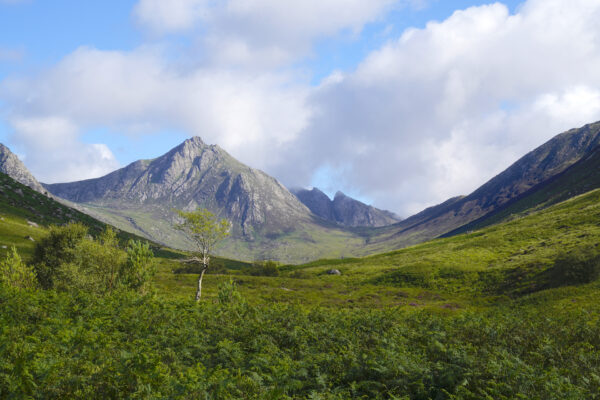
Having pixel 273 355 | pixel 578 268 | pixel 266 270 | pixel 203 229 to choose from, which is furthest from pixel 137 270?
pixel 266 270

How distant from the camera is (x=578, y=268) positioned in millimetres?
65125

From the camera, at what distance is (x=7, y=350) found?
12.7 metres

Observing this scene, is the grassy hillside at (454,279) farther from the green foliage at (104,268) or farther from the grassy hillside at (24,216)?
the grassy hillside at (24,216)

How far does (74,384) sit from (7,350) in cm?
470

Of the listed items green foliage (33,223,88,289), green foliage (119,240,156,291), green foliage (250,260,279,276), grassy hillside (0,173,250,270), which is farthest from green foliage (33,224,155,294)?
green foliage (250,260,279,276)

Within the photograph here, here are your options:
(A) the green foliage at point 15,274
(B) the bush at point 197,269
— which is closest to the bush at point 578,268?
(A) the green foliage at point 15,274

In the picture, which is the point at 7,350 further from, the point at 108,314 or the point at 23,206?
the point at 23,206

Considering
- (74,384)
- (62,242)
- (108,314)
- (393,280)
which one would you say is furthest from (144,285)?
(393,280)

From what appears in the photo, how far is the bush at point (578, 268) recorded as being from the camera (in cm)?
6309

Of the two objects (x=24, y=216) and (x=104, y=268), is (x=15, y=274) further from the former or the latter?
(x=24, y=216)

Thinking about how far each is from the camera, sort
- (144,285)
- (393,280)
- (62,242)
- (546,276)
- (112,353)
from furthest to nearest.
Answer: (393,280) → (546,276) → (62,242) → (144,285) → (112,353)

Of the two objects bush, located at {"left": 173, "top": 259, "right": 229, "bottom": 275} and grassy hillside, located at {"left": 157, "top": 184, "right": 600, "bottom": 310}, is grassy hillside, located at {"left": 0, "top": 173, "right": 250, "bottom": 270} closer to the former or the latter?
bush, located at {"left": 173, "top": 259, "right": 229, "bottom": 275}

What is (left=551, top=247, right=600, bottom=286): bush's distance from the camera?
6309 centimetres

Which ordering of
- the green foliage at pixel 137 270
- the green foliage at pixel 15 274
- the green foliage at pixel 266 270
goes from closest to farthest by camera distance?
the green foliage at pixel 15 274 < the green foliage at pixel 137 270 < the green foliage at pixel 266 270
